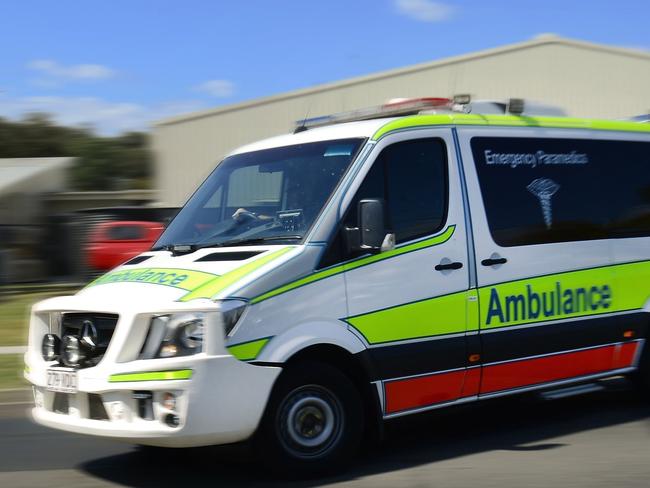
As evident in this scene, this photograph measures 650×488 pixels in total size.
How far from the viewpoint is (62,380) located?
5715 mm

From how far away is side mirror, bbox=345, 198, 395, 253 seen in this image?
229 inches

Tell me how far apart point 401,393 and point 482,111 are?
7.58 ft

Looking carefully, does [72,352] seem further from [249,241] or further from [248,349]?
[249,241]

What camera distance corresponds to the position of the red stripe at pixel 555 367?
6.57 meters

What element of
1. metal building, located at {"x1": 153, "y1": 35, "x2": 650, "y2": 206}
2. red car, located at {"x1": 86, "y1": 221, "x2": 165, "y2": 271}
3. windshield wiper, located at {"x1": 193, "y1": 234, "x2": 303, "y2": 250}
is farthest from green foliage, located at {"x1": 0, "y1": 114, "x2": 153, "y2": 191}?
windshield wiper, located at {"x1": 193, "y1": 234, "x2": 303, "y2": 250}

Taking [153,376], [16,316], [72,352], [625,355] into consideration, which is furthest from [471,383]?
[16,316]

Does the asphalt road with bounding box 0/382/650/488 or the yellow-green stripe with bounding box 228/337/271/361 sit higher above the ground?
the yellow-green stripe with bounding box 228/337/271/361

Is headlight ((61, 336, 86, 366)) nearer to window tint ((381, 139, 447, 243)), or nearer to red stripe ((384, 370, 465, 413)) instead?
red stripe ((384, 370, 465, 413))

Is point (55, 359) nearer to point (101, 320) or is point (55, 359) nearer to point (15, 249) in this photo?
point (101, 320)

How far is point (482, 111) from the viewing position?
7090 millimetres

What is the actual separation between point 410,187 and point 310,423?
1691 millimetres

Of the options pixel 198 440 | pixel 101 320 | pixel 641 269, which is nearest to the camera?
pixel 198 440

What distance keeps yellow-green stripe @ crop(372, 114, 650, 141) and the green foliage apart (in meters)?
51.7

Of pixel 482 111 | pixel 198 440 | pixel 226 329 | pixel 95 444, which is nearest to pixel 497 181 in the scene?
pixel 482 111
